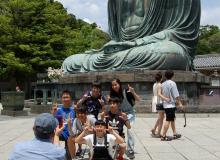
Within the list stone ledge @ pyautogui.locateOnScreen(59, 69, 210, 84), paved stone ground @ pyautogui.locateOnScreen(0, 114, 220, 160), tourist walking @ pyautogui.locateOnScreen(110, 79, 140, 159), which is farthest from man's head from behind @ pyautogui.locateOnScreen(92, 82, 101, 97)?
stone ledge @ pyautogui.locateOnScreen(59, 69, 210, 84)

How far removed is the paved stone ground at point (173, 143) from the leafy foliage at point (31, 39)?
22.6 meters

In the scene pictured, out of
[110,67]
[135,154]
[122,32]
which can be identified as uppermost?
[122,32]

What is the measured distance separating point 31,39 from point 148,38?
62.9ft

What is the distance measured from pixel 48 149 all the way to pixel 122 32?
53.5 ft

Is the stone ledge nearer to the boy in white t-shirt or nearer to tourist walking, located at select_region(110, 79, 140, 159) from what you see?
tourist walking, located at select_region(110, 79, 140, 159)

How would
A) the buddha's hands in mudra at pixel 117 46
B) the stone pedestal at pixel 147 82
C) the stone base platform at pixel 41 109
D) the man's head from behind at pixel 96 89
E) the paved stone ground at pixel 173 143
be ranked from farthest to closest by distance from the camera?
the buddha's hands in mudra at pixel 117 46
the stone base platform at pixel 41 109
the stone pedestal at pixel 147 82
the paved stone ground at pixel 173 143
the man's head from behind at pixel 96 89

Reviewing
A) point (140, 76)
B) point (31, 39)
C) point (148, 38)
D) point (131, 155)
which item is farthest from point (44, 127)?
point (31, 39)

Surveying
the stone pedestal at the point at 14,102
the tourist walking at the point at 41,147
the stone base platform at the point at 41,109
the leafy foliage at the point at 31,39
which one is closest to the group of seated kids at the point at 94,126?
the tourist walking at the point at 41,147

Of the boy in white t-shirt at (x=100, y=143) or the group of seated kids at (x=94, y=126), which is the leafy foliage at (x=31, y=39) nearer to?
the group of seated kids at (x=94, y=126)

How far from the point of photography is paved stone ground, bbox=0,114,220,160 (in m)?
7.62

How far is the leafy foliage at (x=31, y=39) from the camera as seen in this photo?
114 feet

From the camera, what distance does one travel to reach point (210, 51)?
55.9 metres

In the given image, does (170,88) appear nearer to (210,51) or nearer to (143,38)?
(143,38)

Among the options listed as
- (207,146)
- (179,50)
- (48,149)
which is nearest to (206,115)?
(179,50)
